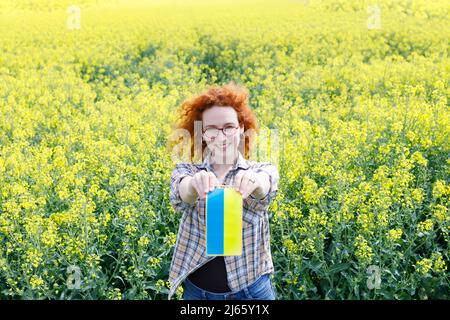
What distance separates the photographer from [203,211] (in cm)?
262

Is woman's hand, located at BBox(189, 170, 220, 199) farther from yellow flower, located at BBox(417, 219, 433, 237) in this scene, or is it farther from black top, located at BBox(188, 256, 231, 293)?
yellow flower, located at BBox(417, 219, 433, 237)

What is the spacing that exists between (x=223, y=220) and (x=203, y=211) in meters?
0.37

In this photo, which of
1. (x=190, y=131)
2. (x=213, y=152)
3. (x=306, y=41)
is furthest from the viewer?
(x=306, y=41)

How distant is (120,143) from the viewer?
5707mm

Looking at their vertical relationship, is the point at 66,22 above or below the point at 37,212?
above

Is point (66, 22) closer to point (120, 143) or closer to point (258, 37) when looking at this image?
point (258, 37)

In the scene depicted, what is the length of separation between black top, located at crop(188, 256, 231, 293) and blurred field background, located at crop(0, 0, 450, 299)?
961 mm

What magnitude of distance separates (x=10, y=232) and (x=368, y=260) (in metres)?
1.89

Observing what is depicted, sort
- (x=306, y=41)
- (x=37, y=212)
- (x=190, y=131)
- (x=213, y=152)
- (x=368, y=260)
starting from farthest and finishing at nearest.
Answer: (x=306, y=41) → (x=37, y=212) → (x=368, y=260) → (x=190, y=131) → (x=213, y=152)

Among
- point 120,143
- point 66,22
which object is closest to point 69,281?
point 120,143

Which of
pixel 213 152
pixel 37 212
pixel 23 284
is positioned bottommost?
pixel 23 284

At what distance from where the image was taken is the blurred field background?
3918 mm

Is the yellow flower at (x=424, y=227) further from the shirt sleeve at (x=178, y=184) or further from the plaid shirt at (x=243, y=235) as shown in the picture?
the shirt sleeve at (x=178, y=184)

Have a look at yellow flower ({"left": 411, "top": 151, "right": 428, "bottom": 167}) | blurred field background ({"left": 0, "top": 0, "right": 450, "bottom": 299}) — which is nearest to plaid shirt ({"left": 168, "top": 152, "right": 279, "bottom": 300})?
blurred field background ({"left": 0, "top": 0, "right": 450, "bottom": 299})
